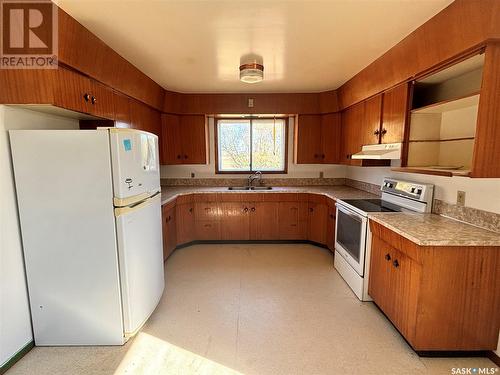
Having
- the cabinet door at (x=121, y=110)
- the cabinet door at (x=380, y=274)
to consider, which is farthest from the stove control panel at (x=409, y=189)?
the cabinet door at (x=121, y=110)

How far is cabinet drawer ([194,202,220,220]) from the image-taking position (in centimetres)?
384

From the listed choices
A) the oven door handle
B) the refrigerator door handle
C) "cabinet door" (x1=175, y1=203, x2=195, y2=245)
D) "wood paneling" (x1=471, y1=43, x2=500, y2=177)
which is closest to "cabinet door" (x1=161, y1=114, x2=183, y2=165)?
"cabinet door" (x1=175, y1=203, x2=195, y2=245)

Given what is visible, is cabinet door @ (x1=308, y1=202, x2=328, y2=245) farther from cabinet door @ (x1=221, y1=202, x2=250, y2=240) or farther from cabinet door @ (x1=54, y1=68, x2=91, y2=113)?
cabinet door @ (x1=54, y1=68, x2=91, y2=113)

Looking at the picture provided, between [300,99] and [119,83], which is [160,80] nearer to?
[119,83]

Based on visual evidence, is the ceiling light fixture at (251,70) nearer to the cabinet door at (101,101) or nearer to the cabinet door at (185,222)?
the cabinet door at (101,101)

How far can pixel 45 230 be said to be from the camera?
1.76 metres

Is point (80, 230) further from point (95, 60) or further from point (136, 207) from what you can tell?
point (95, 60)

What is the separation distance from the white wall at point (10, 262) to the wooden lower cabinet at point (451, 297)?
9.10 ft

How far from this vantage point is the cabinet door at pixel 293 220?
3.84 meters

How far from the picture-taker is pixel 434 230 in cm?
179

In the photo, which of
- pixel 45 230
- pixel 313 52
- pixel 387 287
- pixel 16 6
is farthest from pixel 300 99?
pixel 45 230

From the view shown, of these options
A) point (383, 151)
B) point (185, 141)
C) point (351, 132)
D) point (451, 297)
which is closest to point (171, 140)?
point (185, 141)

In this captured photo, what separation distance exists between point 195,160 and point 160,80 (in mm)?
1292

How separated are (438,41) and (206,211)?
324 centimetres
